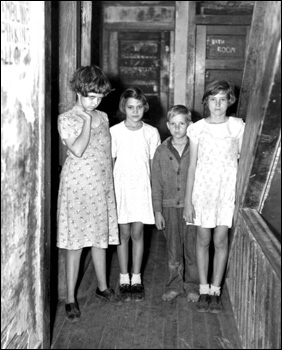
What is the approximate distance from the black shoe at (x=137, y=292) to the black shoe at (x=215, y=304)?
53 cm

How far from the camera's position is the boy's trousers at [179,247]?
407cm

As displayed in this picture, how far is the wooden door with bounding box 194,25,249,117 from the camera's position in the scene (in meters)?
6.84

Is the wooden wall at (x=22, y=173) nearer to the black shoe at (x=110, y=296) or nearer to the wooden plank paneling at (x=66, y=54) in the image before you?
the black shoe at (x=110, y=296)

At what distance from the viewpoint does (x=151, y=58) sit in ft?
24.0

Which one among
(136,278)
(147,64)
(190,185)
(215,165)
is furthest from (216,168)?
(147,64)

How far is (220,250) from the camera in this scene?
389 cm

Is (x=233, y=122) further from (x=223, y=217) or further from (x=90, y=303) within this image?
(x=90, y=303)

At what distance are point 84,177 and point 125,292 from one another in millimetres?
1041

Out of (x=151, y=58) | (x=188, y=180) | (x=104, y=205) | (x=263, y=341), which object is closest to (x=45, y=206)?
(x=104, y=205)

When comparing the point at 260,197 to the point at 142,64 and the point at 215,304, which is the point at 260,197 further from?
the point at 142,64

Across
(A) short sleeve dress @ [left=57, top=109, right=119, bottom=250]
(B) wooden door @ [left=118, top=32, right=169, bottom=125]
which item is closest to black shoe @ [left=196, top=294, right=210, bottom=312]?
(A) short sleeve dress @ [left=57, top=109, right=119, bottom=250]

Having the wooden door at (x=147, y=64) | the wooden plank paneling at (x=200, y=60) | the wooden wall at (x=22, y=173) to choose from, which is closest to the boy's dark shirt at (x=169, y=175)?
the wooden wall at (x=22, y=173)

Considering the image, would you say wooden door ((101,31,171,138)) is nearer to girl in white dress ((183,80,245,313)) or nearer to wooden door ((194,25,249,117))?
wooden door ((194,25,249,117))

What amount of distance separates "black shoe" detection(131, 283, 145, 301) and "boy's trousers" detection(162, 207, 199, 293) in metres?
0.21
